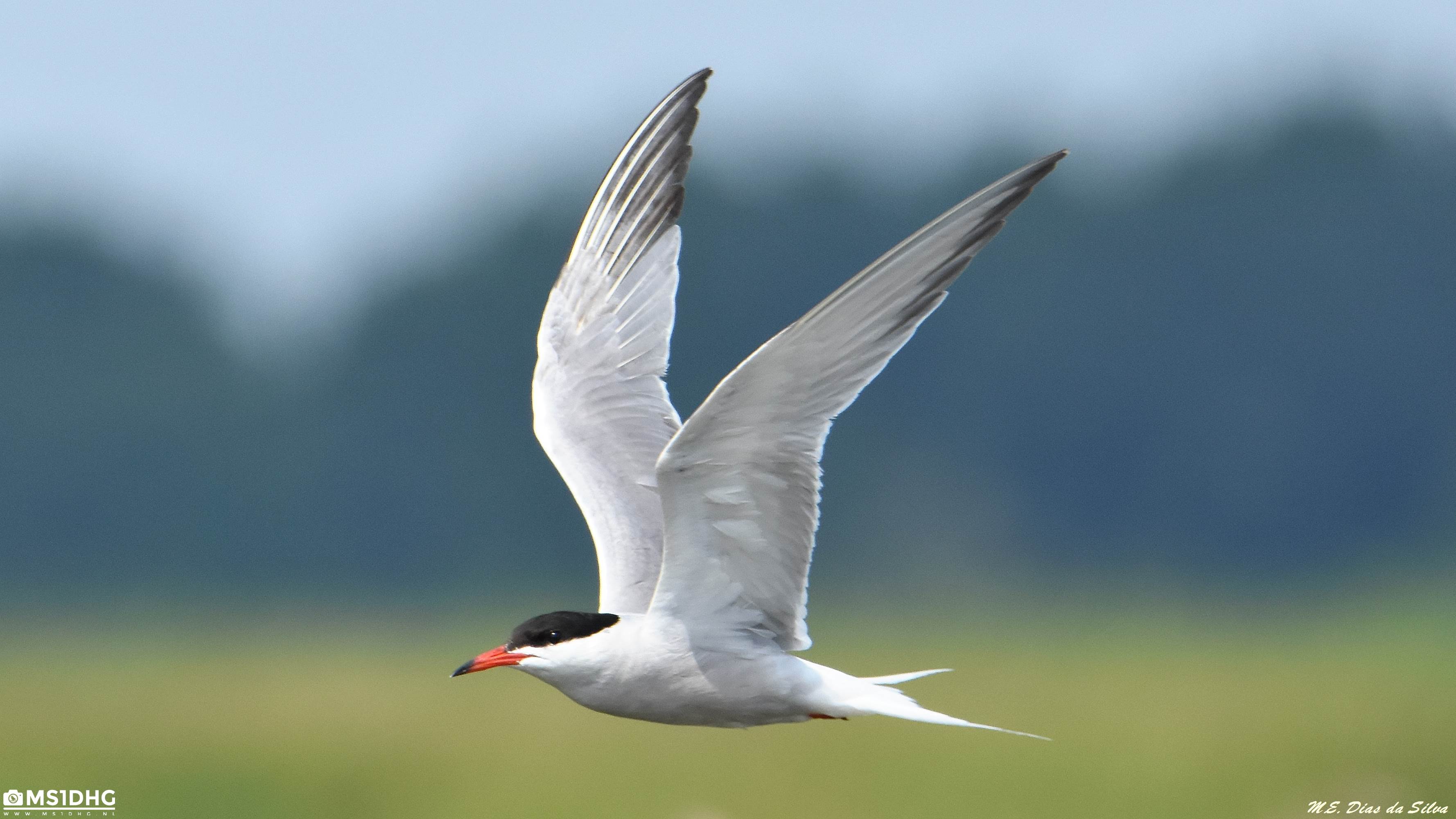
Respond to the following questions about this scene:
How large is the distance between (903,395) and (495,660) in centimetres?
7119

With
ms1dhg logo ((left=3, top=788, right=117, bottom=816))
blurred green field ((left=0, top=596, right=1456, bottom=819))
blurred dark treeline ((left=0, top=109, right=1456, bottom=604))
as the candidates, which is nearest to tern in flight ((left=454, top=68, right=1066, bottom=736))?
blurred green field ((left=0, top=596, right=1456, bottom=819))

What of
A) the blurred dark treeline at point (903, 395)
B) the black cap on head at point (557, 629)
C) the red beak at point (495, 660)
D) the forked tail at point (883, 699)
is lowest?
the forked tail at point (883, 699)

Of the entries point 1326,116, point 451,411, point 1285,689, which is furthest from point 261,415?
point 1285,689

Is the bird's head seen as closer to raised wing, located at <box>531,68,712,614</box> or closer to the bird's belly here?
the bird's belly

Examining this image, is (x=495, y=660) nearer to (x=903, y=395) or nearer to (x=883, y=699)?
(x=883, y=699)

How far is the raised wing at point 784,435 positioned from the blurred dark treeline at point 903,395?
61.0m

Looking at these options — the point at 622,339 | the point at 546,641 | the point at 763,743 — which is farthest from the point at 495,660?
the point at 763,743

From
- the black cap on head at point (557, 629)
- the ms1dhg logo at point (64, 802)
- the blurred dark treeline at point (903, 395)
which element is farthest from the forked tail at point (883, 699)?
the blurred dark treeline at point (903, 395)

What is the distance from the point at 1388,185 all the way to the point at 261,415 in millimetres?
57225

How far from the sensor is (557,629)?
693 cm

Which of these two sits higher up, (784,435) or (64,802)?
(64,802)

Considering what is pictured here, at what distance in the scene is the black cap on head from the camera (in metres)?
6.92

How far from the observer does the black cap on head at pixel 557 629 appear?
22.7ft

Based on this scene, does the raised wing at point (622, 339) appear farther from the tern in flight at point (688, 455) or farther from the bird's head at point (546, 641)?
the bird's head at point (546, 641)
